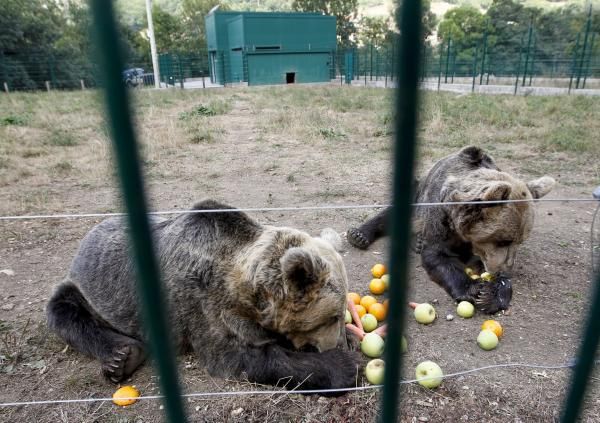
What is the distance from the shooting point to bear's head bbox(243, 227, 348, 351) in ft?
8.05

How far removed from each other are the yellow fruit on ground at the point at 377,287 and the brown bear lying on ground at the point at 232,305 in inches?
40.7

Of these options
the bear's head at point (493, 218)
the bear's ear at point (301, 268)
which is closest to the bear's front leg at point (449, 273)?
the bear's head at point (493, 218)

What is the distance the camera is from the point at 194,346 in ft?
9.59

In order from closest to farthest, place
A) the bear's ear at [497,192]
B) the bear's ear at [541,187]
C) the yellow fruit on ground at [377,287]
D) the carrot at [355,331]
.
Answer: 1. the carrot at [355,331]
2. the bear's ear at [497,192]
3. the yellow fruit on ground at [377,287]
4. the bear's ear at [541,187]

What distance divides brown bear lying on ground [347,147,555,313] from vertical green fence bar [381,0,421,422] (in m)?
2.96

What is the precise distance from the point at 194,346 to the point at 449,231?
8.01 feet

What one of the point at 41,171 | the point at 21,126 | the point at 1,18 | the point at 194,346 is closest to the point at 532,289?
the point at 194,346

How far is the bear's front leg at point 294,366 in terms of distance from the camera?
2625mm

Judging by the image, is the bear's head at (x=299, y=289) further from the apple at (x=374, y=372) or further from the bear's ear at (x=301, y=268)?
the apple at (x=374, y=372)

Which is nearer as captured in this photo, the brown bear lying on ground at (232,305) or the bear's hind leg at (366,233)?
the brown bear lying on ground at (232,305)

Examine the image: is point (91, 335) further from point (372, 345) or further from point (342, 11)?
point (342, 11)

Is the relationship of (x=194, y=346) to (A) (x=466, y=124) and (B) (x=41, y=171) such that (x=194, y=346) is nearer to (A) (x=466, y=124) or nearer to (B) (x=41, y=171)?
(B) (x=41, y=171)

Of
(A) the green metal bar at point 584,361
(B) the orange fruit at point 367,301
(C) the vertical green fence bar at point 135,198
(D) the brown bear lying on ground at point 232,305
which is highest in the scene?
(C) the vertical green fence bar at point 135,198

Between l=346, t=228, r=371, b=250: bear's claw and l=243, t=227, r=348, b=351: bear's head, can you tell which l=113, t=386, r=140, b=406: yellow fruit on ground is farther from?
l=346, t=228, r=371, b=250: bear's claw
